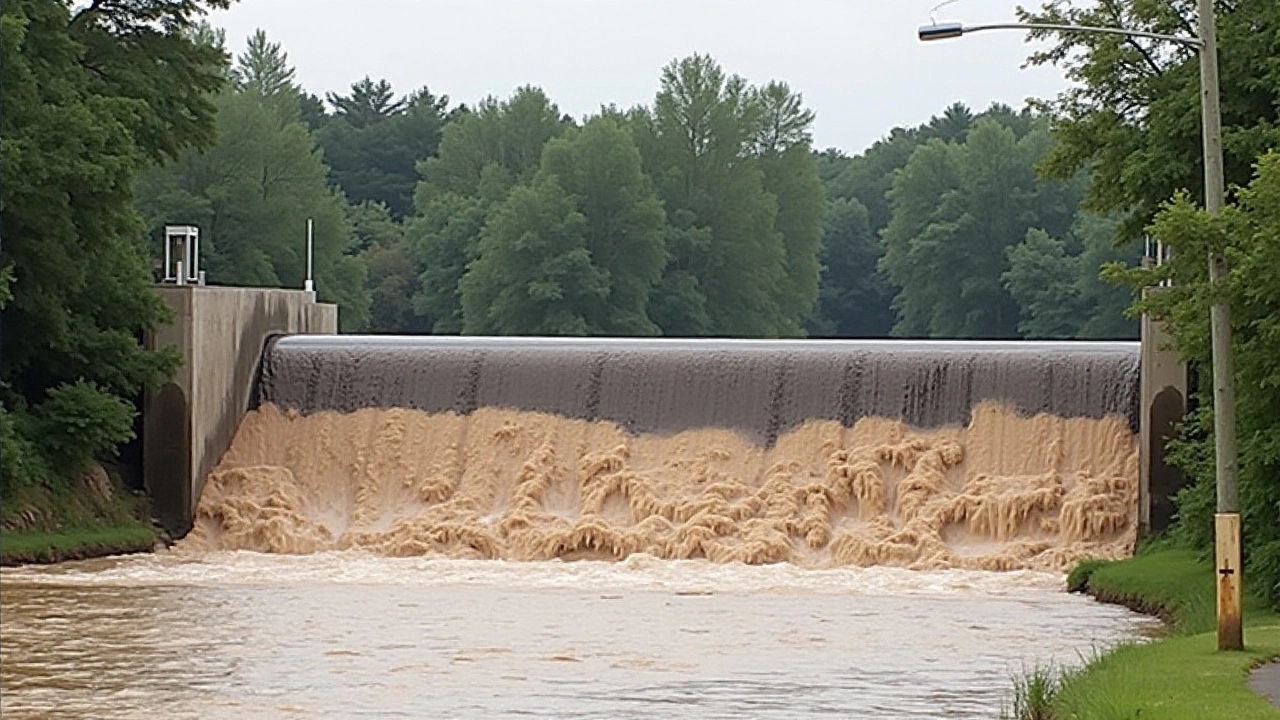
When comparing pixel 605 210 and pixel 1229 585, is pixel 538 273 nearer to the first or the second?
pixel 605 210

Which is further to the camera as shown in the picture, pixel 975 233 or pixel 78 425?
pixel 975 233

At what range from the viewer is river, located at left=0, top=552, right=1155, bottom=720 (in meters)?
22.8

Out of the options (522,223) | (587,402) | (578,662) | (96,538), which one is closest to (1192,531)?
(578,662)

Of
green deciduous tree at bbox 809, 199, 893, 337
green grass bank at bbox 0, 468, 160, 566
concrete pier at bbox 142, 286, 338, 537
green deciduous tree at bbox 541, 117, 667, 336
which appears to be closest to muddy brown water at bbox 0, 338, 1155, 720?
concrete pier at bbox 142, 286, 338, 537

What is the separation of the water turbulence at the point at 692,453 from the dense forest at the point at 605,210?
3389 mm

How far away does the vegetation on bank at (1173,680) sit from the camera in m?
16.5

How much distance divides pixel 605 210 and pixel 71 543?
153ft

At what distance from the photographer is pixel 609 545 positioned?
38.2m

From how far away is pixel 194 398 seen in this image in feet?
135

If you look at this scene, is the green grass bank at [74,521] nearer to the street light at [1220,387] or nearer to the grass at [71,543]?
the grass at [71,543]

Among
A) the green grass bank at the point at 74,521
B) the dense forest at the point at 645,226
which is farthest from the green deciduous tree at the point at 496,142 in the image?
the green grass bank at the point at 74,521

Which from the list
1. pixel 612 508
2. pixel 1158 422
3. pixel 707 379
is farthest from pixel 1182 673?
pixel 707 379

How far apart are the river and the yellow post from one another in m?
2.12

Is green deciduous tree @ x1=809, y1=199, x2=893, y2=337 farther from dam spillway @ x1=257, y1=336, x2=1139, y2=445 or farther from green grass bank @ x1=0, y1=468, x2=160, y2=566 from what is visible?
green grass bank @ x1=0, y1=468, x2=160, y2=566
